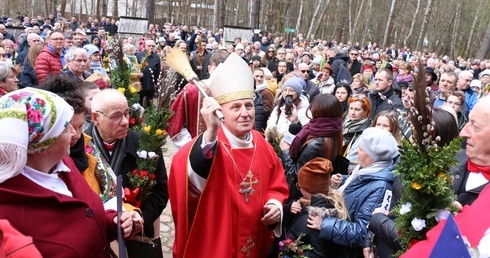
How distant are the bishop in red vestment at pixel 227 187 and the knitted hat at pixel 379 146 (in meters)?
0.70

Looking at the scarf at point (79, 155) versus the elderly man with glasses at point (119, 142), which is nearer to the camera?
the scarf at point (79, 155)

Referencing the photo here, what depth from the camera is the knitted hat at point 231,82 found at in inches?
128

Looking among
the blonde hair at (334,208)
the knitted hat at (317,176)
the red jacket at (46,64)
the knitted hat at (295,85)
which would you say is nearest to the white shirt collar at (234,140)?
the knitted hat at (317,176)

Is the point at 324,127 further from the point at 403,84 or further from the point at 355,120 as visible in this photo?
the point at 403,84

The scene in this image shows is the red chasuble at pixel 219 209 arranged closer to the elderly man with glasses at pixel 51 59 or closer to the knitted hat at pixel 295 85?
the knitted hat at pixel 295 85

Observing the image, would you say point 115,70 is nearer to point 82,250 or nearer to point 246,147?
point 246,147

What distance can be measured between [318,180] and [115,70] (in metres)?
2.27

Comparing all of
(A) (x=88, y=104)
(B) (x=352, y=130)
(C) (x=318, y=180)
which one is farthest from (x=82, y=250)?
(B) (x=352, y=130)

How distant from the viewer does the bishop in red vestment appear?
9.85 ft

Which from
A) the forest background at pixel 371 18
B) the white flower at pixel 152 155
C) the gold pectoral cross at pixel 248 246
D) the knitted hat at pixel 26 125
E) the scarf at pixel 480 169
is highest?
the forest background at pixel 371 18

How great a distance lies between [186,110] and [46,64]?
10.7 ft

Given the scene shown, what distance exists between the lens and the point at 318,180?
3.29 m

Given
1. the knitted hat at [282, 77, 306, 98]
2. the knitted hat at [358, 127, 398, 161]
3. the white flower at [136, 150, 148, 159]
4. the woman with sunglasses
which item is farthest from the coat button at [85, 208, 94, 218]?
the knitted hat at [282, 77, 306, 98]

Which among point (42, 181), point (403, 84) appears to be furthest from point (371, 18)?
point (42, 181)
